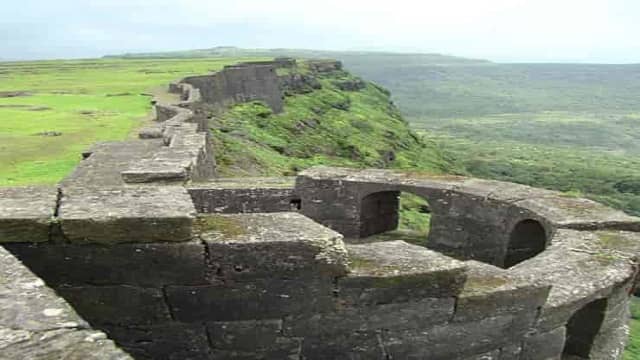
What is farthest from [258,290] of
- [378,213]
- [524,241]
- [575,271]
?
[378,213]

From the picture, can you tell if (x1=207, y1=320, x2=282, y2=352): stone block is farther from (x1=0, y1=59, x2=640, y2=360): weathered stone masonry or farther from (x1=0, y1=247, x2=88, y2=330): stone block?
(x1=0, y1=247, x2=88, y2=330): stone block

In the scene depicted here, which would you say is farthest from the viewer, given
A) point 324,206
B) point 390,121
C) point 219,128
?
point 390,121

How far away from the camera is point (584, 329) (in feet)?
32.0

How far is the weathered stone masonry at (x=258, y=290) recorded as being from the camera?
19.6ft

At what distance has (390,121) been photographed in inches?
2446

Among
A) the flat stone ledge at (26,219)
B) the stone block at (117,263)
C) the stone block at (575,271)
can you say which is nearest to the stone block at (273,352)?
the stone block at (117,263)

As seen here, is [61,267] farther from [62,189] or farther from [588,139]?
[588,139]

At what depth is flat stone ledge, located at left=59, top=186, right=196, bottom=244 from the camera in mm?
5996

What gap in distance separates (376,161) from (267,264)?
3484cm

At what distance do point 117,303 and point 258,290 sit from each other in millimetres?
1333

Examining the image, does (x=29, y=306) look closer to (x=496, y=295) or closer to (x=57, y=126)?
(x=496, y=295)

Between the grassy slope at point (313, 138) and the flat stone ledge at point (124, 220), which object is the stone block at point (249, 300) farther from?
the grassy slope at point (313, 138)

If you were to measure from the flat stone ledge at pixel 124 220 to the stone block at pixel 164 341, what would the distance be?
1.04 meters

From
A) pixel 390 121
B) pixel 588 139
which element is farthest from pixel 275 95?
pixel 588 139
